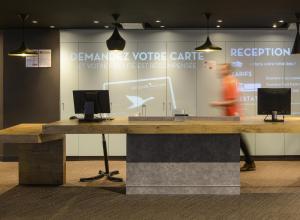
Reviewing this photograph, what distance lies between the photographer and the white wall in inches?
341

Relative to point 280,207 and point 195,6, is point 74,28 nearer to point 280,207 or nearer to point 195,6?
point 195,6

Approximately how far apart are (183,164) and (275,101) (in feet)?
4.95

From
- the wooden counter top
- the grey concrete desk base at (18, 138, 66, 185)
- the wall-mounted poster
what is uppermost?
the wall-mounted poster

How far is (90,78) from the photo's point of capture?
343 inches

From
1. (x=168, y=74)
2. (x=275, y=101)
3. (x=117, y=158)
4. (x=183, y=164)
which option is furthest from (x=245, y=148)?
(x=117, y=158)

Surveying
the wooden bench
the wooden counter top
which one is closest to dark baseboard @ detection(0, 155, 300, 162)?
the wooden bench

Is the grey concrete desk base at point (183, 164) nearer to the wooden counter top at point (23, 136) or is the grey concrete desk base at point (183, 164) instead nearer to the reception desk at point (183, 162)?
the reception desk at point (183, 162)

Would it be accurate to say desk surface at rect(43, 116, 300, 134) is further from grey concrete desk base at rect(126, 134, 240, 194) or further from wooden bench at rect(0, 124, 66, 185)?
wooden bench at rect(0, 124, 66, 185)

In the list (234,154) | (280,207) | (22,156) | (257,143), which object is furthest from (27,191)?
(257,143)

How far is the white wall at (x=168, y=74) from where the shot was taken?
866cm

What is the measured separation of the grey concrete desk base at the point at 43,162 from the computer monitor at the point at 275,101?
9.15 feet

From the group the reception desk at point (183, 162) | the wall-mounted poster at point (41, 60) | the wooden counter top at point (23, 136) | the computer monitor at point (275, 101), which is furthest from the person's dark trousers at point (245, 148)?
the wall-mounted poster at point (41, 60)

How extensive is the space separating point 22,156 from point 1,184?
564 millimetres

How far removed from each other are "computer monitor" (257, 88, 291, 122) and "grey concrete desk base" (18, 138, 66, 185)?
2.79 metres
